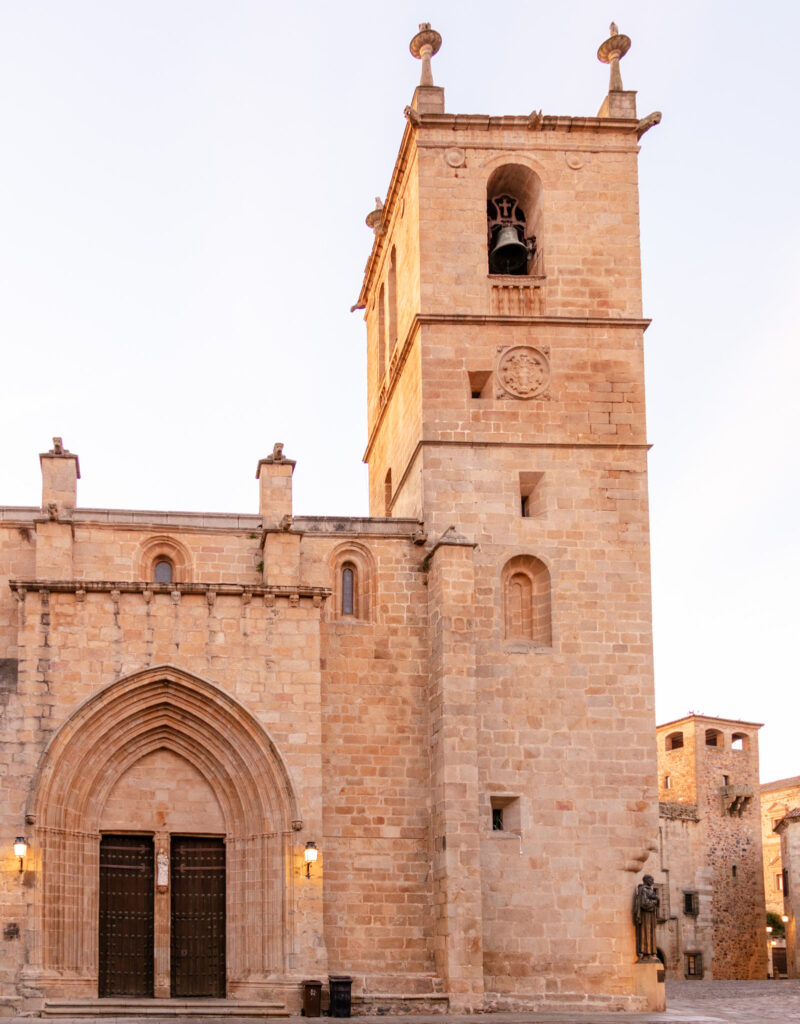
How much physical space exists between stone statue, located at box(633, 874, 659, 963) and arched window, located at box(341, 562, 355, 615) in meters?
6.29

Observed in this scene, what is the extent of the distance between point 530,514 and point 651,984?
756 centimetres

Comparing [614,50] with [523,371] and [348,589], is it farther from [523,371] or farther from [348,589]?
[348,589]

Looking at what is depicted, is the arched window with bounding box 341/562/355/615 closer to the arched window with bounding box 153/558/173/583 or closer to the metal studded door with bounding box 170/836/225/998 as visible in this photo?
the arched window with bounding box 153/558/173/583

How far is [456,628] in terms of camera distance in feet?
71.8

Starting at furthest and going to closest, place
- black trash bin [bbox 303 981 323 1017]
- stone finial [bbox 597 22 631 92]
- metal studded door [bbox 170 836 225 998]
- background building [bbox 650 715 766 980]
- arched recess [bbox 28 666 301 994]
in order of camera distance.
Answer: background building [bbox 650 715 766 980] → stone finial [bbox 597 22 631 92] → metal studded door [bbox 170 836 225 998] → arched recess [bbox 28 666 301 994] → black trash bin [bbox 303 981 323 1017]

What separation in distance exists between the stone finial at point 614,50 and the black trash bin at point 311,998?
1621 centimetres

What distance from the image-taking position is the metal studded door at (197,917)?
21.1 meters

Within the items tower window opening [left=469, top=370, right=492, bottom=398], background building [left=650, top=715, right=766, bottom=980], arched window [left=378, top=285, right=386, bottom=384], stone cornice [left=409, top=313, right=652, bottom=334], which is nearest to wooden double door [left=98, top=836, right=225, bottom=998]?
tower window opening [left=469, top=370, right=492, bottom=398]

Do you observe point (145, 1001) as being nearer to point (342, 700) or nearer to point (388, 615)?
point (342, 700)

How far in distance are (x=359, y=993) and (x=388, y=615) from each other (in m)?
5.73

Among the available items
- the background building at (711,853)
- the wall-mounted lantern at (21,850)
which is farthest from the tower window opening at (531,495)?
the background building at (711,853)

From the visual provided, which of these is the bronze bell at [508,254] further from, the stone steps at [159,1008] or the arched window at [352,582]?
the stone steps at [159,1008]

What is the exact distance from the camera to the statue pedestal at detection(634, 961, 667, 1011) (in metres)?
21.3

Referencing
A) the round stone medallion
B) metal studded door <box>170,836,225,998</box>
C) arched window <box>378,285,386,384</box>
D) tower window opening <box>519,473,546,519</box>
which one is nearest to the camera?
metal studded door <box>170,836,225,998</box>
